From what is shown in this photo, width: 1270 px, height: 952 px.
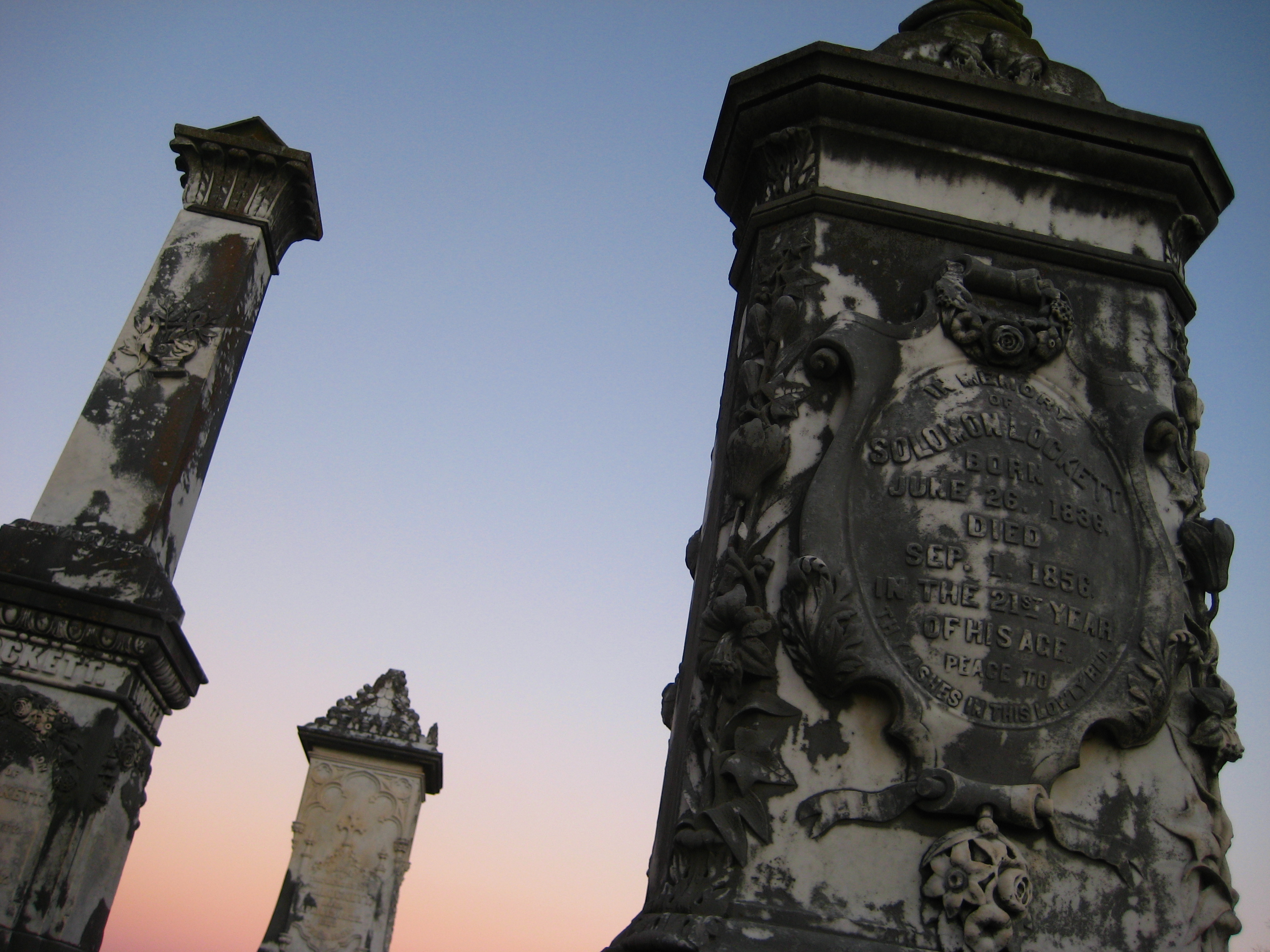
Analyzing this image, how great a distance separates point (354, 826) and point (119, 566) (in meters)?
3.51

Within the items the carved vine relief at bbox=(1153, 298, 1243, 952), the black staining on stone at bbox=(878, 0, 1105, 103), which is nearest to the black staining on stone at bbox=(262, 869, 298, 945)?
the carved vine relief at bbox=(1153, 298, 1243, 952)

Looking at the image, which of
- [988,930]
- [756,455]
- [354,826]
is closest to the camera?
[988,930]

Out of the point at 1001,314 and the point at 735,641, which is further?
the point at 1001,314

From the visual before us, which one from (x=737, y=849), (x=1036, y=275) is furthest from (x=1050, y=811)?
(x=1036, y=275)

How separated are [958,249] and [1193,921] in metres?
2.63

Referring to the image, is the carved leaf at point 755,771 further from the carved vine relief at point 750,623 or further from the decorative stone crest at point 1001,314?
the decorative stone crest at point 1001,314

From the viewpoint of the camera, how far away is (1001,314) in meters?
4.19

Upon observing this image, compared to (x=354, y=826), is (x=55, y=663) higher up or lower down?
higher up

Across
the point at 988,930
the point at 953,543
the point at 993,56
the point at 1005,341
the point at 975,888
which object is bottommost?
the point at 988,930

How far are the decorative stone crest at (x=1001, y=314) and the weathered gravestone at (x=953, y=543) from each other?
1 centimetres

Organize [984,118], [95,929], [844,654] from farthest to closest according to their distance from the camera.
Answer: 1. [95,929]
2. [984,118]
3. [844,654]

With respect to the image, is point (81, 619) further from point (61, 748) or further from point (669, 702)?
point (669, 702)

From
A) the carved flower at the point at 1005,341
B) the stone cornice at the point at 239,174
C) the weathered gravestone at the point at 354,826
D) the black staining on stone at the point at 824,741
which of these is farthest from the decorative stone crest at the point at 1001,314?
the weathered gravestone at the point at 354,826

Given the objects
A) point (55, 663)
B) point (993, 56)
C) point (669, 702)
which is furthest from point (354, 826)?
point (993, 56)
